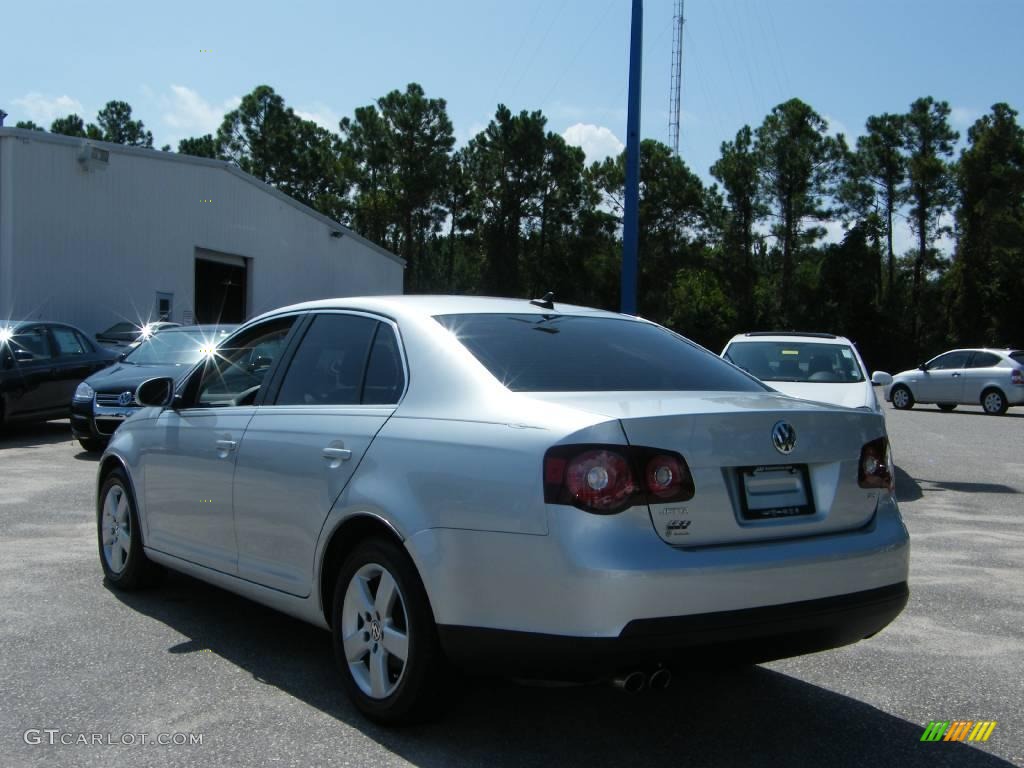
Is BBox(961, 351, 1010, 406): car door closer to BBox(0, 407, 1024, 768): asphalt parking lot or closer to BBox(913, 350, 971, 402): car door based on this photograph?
BBox(913, 350, 971, 402): car door

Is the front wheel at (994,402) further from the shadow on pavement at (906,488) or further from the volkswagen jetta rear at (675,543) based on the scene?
the volkswagen jetta rear at (675,543)

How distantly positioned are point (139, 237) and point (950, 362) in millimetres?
20715

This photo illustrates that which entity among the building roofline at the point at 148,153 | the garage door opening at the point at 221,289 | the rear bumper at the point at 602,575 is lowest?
the rear bumper at the point at 602,575

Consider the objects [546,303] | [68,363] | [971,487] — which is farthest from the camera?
[68,363]

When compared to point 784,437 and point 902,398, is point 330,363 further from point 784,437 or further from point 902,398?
point 902,398

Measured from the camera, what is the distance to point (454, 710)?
3.93 meters

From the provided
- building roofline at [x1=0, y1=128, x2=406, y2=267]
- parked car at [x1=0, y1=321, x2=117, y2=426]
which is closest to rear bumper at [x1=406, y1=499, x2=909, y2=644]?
parked car at [x1=0, y1=321, x2=117, y2=426]

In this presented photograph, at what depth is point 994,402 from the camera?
2489cm

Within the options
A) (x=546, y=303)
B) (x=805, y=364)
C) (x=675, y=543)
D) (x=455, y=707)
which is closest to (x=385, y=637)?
(x=455, y=707)

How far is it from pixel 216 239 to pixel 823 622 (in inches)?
1124

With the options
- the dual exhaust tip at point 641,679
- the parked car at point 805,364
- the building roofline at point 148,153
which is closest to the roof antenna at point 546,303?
the dual exhaust tip at point 641,679

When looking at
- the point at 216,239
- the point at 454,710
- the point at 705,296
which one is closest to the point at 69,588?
the point at 454,710

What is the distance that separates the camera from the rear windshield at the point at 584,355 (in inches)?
155

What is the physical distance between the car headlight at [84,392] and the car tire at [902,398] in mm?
20640
